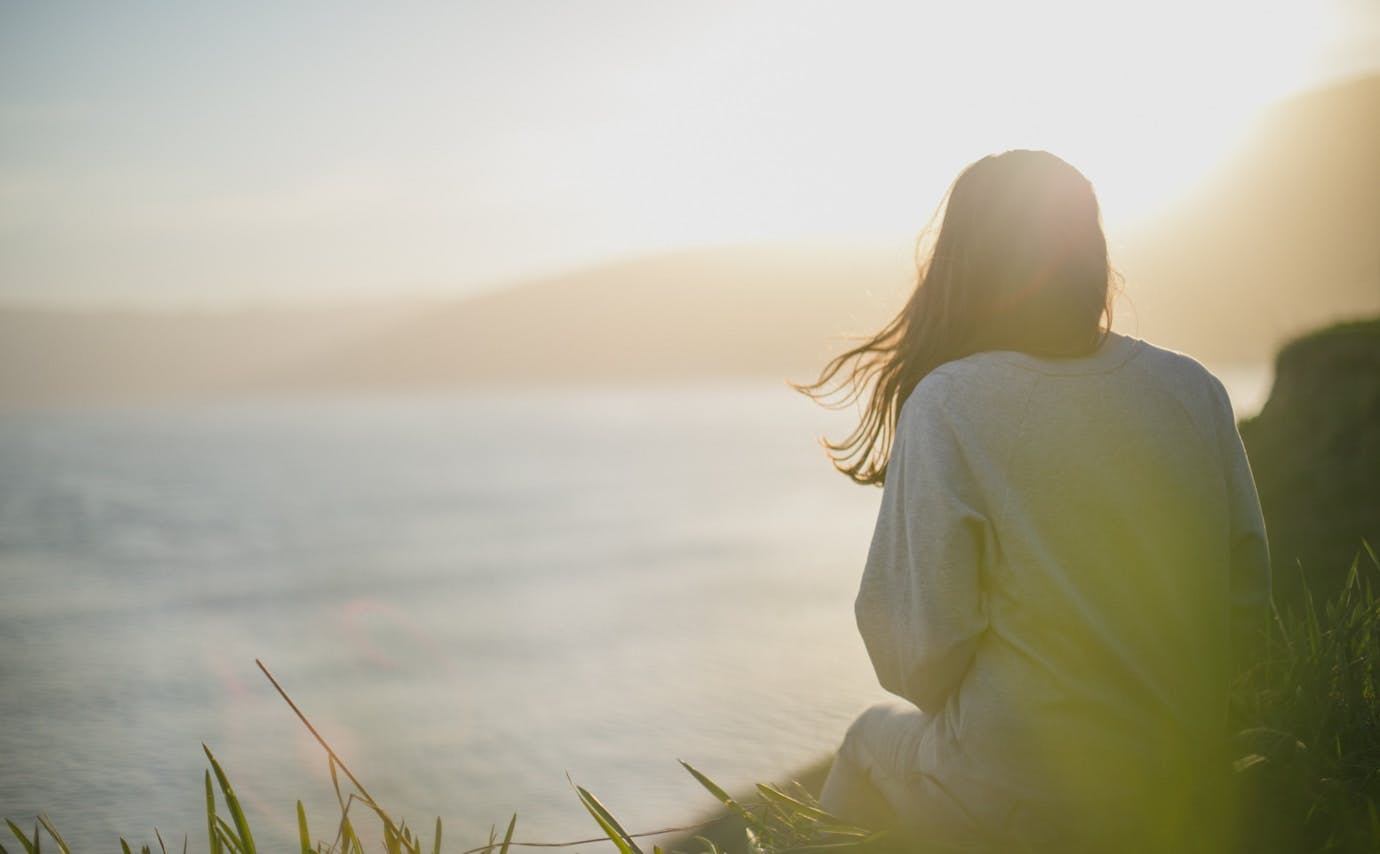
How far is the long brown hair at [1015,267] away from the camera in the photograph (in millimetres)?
1948

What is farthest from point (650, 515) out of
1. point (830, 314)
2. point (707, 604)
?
point (830, 314)

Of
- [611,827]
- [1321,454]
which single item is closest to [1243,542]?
[611,827]

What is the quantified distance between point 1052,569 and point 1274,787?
2.28 ft

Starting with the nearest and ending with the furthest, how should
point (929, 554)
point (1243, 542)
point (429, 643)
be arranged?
point (929, 554) < point (1243, 542) < point (429, 643)

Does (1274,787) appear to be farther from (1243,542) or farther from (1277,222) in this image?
(1277,222)

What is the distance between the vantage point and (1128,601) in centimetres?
189

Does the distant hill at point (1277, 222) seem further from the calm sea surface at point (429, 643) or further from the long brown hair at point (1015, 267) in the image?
the long brown hair at point (1015, 267)

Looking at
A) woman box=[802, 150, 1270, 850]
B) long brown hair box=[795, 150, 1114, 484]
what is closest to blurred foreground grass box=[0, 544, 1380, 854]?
woman box=[802, 150, 1270, 850]

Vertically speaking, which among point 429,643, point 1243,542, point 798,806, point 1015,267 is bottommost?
point 429,643

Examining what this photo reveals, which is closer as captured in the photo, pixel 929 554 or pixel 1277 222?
pixel 929 554

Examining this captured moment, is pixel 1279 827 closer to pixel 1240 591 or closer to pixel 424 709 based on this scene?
pixel 1240 591

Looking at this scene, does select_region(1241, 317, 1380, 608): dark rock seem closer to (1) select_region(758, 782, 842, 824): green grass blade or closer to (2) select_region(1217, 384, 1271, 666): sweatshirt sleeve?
(2) select_region(1217, 384, 1271, 666): sweatshirt sleeve

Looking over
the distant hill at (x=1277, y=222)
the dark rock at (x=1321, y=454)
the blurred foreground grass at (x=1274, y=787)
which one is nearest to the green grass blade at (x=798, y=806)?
the blurred foreground grass at (x=1274, y=787)

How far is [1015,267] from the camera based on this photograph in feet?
6.48
